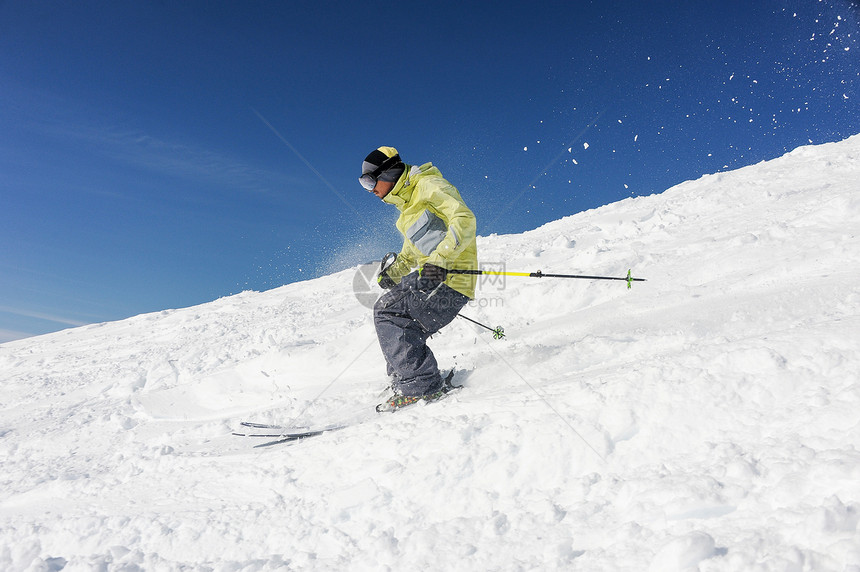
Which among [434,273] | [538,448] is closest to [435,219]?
[434,273]

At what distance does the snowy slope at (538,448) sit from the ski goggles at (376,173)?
2367 millimetres

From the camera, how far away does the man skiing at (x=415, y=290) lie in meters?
4.89

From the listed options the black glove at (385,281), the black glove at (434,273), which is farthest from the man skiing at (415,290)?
the black glove at (385,281)

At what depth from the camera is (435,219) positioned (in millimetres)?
4941

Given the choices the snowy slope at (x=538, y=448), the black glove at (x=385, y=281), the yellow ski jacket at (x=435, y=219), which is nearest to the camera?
the snowy slope at (x=538, y=448)

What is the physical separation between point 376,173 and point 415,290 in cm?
128

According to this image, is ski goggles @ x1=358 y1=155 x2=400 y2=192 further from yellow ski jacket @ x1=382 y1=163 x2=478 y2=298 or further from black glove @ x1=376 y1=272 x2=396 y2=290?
black glove @ x1=376 y1=272 x2=396 y2=290

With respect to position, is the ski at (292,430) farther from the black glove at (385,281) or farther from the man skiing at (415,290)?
the black glove at (385,281)

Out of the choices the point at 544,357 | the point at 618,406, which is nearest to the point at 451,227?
the point at 544,357

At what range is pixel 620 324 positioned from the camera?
5.70 meters

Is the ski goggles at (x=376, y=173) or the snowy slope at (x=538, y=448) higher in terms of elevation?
the ski goggles at (x=376, y=173)

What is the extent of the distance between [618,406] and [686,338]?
2071 millimetres

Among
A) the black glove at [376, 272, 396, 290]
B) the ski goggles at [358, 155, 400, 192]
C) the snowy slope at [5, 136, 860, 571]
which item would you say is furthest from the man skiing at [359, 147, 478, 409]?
the snowy slope at [5, 136, 860, 571]

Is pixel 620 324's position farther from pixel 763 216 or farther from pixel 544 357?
pixel 763 216
